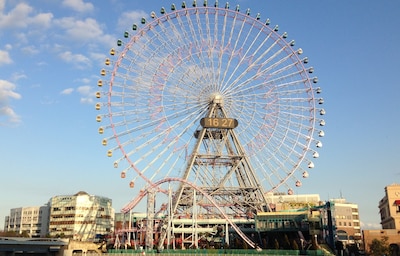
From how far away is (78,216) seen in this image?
436ft

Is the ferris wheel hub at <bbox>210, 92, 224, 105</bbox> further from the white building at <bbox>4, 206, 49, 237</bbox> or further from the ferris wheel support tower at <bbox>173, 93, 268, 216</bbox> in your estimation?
the white building at <bbox>4, 206, 49, 237</bbox>

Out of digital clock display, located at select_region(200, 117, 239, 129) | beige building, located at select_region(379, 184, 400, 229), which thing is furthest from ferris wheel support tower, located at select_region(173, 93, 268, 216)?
beige building, located at select_region(379, 184, 400, 229)

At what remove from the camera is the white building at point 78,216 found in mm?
132250

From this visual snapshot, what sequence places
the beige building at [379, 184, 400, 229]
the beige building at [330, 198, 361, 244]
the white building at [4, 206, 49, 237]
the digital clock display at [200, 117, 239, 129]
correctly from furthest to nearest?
the white building at [4, 206, 49, 237], the beige building at [330, 198, 361, 244], the beige building at [379, 184, 400, 229], the digital clock display at [200, 117, 239, 129]

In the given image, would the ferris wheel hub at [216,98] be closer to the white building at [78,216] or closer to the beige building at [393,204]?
the beige building at [393,204]

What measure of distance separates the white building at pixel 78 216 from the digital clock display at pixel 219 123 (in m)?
72.9

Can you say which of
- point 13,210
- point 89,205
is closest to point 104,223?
point 89,205

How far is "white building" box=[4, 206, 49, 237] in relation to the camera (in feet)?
491

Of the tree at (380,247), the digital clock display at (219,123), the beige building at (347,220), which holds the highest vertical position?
the digital clock display at (219,123)

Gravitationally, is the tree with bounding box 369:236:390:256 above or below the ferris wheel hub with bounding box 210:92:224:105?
below

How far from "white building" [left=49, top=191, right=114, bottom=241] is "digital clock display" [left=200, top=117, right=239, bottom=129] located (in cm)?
7294

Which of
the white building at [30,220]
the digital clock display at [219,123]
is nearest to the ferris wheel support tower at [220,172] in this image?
the digital clock display at [219,123]

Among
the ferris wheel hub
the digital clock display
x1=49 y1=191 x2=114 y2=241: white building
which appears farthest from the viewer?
x1=49 y1=191 x2=114 y2=241: white building

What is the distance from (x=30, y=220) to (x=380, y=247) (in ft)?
406
